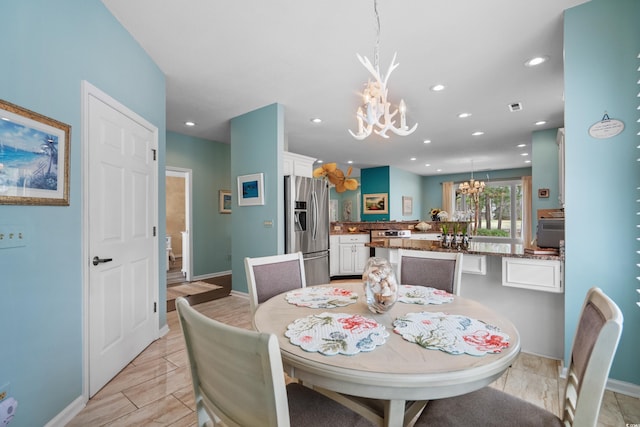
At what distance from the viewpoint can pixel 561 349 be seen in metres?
2.38

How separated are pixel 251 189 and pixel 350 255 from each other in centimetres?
247

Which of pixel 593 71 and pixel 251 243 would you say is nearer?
pixel 593 71

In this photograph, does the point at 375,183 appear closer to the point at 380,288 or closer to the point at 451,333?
the point at 380,288

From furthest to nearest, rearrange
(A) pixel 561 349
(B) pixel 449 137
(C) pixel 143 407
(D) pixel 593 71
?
1. (B) pixel 449 137
2. (A) pixel 561 349
3. (D) pixel 593 71
4. (C) pixel 143 407

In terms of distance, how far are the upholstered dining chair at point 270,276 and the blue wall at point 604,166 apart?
186cm

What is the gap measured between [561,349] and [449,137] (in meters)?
3.94

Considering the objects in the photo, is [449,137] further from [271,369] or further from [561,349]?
[271,369]

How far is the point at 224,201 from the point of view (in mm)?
5688

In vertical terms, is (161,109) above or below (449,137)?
below

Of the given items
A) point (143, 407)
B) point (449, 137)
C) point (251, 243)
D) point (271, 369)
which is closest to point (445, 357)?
point (271, 369)

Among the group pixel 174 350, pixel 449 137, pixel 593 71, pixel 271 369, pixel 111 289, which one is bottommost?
pixel 174 350

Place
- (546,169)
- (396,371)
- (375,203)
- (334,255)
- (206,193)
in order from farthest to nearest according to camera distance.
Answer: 1. (375,203)
2. (334,255)
3. (206,193)
4. (546,169)
5. (396,371)

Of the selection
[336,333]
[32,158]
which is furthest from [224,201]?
[336,333]

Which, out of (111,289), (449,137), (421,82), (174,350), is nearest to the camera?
(111,289)
